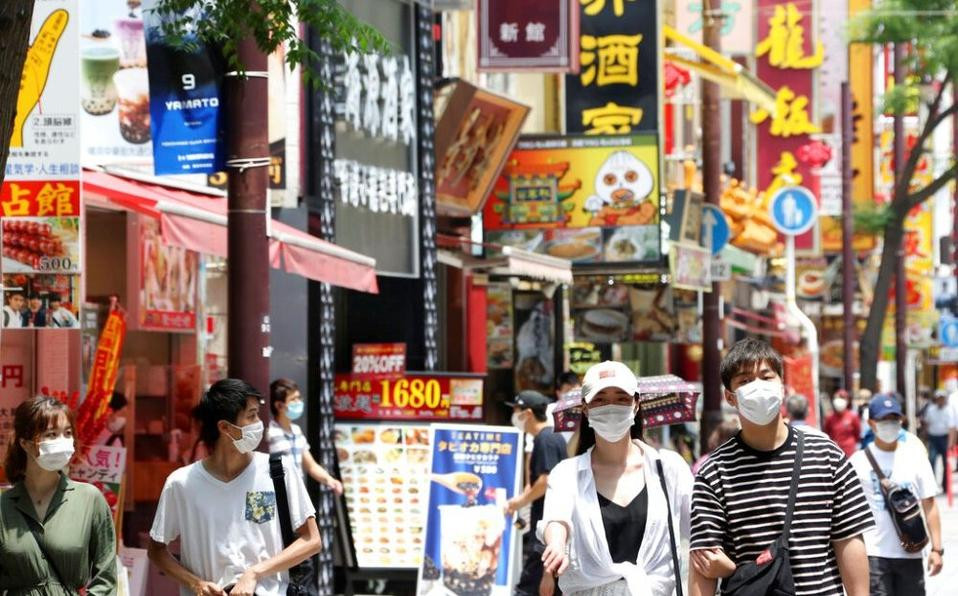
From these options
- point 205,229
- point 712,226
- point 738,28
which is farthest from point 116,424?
point 738,28

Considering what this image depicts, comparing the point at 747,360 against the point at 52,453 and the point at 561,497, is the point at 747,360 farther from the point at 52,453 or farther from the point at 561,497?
the point at 52,453

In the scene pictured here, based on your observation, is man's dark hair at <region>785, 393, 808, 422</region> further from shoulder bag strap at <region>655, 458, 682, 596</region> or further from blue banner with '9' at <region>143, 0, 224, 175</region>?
shoulder bag strap at <region>655, 458, 682, 596</region>

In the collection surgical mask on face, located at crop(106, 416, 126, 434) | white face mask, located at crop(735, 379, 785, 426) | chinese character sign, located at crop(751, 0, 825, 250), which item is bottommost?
surgical mask on face, located at crop(106, 416, 126, 434)

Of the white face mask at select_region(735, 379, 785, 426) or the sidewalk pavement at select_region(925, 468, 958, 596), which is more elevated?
the white face mask at select_region(735, 379, 785, 426)

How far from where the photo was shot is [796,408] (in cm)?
1603

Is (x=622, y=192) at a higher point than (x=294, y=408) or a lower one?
higher

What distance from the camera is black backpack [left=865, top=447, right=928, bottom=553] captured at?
35.0 ft

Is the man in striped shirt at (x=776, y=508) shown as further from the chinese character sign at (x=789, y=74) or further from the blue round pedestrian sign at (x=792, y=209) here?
the chinese character sign at (x=789, y=74)

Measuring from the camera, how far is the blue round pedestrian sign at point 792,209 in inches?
1227

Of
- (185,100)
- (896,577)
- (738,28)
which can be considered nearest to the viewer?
(185,100)

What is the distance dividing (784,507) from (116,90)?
8.36 meters

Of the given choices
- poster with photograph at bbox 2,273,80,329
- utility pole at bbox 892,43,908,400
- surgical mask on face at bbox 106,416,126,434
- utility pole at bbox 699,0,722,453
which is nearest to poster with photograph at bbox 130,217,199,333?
surgical mask on face at bbox 106,416,126,434

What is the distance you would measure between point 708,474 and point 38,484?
104 inches

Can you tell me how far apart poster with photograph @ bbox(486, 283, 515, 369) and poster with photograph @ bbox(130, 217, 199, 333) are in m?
8.86
